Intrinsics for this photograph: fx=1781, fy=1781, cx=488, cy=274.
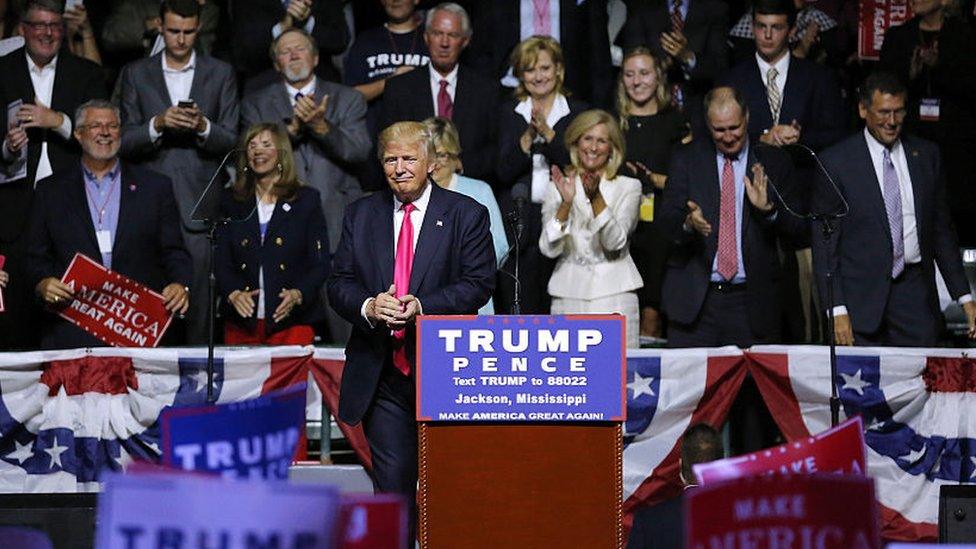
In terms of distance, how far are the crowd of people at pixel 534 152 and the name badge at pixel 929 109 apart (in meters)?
0.02

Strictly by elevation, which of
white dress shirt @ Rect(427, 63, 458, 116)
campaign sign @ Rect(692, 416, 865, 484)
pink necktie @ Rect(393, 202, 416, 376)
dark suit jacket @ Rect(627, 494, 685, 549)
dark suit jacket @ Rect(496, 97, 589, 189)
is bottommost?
dark suit jacket @ Rect(627, 494, 685, 549)

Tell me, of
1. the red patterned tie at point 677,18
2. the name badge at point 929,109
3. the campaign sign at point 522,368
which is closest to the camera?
the campaign sign at point 522,368

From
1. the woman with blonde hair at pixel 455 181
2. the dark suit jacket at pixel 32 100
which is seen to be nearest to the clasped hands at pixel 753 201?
the woman with blonde hair at pixel 455 181

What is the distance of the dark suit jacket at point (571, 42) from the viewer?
35.8 ft

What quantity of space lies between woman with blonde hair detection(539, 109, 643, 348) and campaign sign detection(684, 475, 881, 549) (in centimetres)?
472

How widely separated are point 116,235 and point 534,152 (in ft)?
7.73

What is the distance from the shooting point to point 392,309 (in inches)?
270

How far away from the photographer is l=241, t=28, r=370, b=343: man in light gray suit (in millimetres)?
10289

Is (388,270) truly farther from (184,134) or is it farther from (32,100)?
(32,100)

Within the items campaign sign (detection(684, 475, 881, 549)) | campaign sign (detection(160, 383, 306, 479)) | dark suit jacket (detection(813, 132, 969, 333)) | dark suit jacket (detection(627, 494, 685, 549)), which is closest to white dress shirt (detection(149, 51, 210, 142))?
dark suit jacket (detection(813, 132, 969, 333))

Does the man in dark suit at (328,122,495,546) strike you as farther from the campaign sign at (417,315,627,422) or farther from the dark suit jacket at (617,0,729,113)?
the dark suit jacket at (617,0,729,113)

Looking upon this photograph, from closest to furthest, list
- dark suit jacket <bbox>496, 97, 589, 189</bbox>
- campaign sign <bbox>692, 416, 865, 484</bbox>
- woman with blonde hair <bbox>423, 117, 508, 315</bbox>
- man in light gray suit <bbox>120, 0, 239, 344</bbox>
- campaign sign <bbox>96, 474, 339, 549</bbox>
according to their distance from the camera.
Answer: campaign sign <bbox>96, 474, 339, 549</bbox> < campaign sign <bbox>692, 416, 865, 484</bbox> < woman with blonde hair <bbox>423, 117, 508, 315</bbox> < dark suit jacket <bbox>496, 97, 589, 189</bbox> < man in light gray suit <bbox>120, 0, 239, 344</bbox>

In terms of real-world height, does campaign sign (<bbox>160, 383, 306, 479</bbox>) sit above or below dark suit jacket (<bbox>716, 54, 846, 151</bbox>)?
below

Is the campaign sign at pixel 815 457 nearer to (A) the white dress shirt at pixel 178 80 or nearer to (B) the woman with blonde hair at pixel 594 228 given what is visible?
(B) the woman with blonde hair at pixel 594 228
